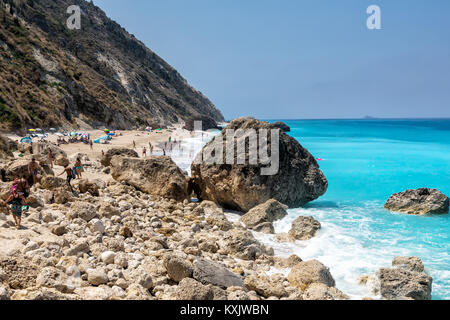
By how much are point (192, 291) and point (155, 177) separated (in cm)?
961

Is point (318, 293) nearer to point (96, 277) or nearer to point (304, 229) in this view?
point (96, 277)

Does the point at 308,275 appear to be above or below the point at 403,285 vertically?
above

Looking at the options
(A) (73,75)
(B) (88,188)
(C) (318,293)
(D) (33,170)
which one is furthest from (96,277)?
(A) (73,75)

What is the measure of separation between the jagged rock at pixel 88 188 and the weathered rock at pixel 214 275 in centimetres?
701

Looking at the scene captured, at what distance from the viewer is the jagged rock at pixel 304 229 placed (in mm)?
12234

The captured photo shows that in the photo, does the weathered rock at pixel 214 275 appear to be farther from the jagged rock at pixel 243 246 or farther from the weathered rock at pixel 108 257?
the jagged rock at pixel 243 246

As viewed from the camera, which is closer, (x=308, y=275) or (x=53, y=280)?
(x=53, y=280)

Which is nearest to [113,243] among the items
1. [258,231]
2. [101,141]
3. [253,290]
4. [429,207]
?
[253,290]

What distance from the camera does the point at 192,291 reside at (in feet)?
19.9

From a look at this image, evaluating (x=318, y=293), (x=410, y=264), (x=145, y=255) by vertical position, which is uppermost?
(x=145, y=255)

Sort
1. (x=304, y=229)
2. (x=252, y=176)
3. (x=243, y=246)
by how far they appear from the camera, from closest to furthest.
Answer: (x=243, y=246) → (x=304, y=229) → (x=252, y=176)

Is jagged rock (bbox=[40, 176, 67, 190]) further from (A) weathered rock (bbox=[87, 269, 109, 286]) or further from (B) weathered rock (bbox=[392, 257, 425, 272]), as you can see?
(B) weathered rock (bbox=[392, 257, 425, 272])

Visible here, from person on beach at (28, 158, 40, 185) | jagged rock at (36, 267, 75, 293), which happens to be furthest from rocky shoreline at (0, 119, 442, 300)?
person on beach at (28, 158, 40, 185)
